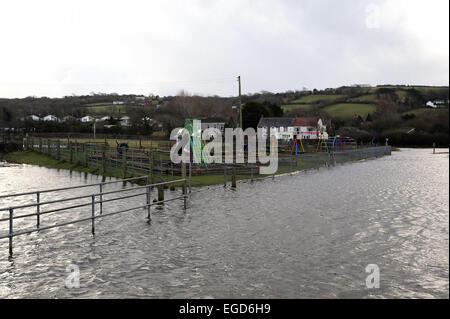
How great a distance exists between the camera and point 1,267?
954cm

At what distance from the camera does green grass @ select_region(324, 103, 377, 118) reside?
4124 inches

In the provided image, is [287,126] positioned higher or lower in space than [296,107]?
lower

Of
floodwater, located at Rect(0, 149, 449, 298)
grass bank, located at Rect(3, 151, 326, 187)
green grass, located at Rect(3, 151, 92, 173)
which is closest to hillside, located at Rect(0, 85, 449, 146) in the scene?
floodwater, located at Rect(0, 149, 449, 298)

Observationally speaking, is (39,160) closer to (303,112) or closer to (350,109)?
(303,112)

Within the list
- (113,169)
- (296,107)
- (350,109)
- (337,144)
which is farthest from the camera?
(296,107)

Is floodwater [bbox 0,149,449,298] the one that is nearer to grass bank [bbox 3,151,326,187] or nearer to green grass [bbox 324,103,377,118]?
grass bank [bbox 3,151,326,187]

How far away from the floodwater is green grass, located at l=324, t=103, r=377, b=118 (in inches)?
3557

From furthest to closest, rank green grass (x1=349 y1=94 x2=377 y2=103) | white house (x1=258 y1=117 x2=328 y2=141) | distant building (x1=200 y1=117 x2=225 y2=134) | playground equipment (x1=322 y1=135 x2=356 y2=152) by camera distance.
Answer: green grass (x1=349 y1=94 x2=377 y2=103) → distant building (x1=200 y1=117 x2=225 y2=134) → white house (x1=258 y1=117 x2=328 y2=141) → playground equipment (x1=322 y1=135 x2=356 y2=152)

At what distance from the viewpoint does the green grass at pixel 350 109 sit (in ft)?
344

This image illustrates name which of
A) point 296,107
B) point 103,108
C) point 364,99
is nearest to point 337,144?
point 364,99

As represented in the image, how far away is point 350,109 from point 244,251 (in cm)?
10856

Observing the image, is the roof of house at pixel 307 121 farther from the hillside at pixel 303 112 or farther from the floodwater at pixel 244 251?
the floodwater at pixel 244 251

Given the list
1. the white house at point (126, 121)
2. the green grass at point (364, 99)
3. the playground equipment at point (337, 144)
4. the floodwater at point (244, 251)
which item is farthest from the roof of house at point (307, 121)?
the floodwater at point (244, 251)

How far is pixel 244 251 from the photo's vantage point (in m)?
11.0
